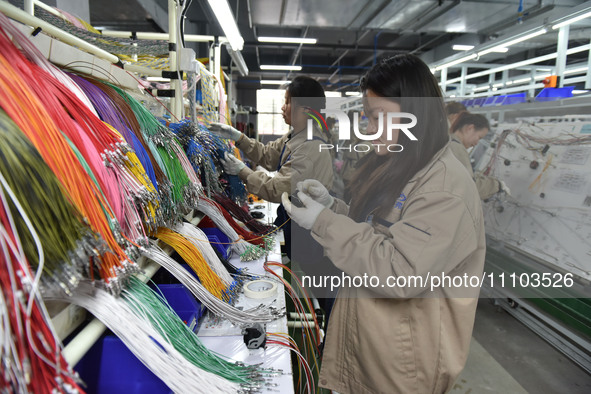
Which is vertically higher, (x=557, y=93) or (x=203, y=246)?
(x=557, y=93)

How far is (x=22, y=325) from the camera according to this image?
1.57ft

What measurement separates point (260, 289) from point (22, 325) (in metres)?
1.03

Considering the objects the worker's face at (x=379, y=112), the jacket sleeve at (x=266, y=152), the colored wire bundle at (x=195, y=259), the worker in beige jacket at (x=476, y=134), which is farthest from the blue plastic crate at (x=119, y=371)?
the worker in beige jacket at (x=476, y=134)

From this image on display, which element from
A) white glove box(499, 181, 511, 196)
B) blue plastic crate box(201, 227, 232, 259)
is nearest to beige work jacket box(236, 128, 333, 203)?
blue plastic crate box(201, 227, 232, 259)

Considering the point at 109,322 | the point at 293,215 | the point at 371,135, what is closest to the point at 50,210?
the point at 109,322

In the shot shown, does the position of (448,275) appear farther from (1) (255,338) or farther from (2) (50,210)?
(2) (50,210)

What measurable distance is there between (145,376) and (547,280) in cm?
320

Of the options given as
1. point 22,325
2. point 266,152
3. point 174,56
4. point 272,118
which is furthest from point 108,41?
point 272,118

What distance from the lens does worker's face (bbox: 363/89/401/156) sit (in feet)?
3.66

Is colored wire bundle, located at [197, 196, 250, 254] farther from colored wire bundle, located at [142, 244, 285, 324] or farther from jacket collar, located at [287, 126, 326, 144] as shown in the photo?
jacket collar, located at [287, 126, 326, 144]

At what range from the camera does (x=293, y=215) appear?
1.27m

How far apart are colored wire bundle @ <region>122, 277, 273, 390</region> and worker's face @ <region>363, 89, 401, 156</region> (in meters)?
0.84

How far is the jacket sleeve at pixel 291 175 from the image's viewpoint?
7.17 ft

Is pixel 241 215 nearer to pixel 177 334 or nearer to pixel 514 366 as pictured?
pixel 177 334
